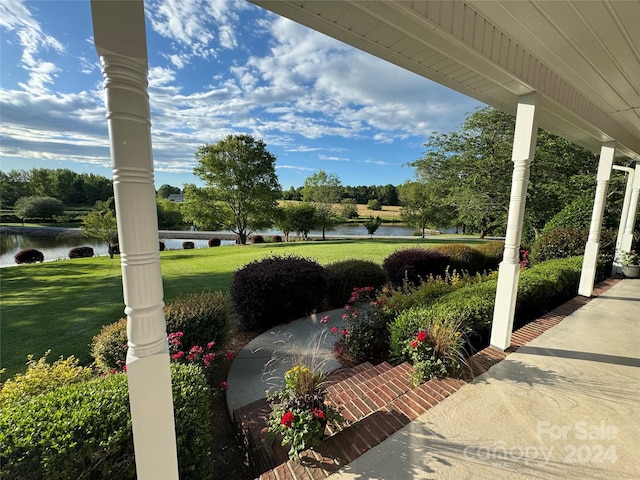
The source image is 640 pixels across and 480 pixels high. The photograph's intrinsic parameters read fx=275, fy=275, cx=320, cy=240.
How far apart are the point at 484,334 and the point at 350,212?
25158mm

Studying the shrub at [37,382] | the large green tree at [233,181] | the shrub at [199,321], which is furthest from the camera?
the large green tree at [233,181]

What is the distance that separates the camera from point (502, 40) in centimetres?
228

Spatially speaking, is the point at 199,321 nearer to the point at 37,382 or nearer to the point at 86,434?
the point at 37,382

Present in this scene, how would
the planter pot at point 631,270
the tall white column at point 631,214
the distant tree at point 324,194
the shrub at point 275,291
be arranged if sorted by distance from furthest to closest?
the distant tree at point 324,194
the planter pot at point 631,270
the tall white column at point 631,214
the shrub at point 275,291

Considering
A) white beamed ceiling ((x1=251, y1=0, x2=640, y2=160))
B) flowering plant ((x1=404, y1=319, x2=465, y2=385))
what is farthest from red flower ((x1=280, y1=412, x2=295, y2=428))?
white beamed ceiling ((x1=251, y1=0, x2=640, y2=160))

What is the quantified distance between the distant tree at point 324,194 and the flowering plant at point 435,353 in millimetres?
21181

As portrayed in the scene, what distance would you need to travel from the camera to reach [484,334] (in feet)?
11.4

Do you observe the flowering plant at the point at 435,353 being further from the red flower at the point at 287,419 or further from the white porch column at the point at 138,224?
the white porch column at the point at 138,224

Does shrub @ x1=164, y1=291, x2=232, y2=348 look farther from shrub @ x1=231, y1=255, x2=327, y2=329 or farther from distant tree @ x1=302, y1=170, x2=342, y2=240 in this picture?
distant tree @ x1=302, y1=170, x2=342, y2=240

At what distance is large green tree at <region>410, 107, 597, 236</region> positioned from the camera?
10.9 meters

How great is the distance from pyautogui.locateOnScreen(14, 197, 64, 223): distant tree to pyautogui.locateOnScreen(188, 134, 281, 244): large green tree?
10007mm

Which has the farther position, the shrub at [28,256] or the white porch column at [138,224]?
the shrub at [28,256]

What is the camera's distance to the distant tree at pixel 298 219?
20.8m

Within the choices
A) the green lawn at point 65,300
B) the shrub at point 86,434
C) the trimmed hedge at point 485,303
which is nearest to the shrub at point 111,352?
the green lawn at point 65,300
